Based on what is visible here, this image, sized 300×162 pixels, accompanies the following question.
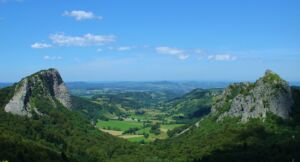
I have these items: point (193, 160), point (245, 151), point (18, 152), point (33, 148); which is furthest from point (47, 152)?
point (245, 151)

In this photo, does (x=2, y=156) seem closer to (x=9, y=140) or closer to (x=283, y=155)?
(x=9, y=140)

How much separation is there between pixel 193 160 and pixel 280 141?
38204 millimetres

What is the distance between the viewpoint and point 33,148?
17000cm

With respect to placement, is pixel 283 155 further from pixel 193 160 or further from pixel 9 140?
pixel 9 140

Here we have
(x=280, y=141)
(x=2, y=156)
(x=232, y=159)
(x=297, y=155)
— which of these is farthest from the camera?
(x=280, y=141)

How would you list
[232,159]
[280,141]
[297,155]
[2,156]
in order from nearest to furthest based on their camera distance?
[2,156], [297,155], [232,159], [280,141]

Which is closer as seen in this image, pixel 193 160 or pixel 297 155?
pixel 297 155

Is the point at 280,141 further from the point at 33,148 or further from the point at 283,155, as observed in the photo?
the point at 33,148

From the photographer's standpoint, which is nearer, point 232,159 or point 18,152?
point 18,152

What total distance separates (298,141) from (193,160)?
147 ft

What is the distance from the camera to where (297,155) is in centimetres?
16888

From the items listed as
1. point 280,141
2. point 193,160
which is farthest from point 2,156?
point 280,141

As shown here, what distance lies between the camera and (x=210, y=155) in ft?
636

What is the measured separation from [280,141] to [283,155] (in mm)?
22867
